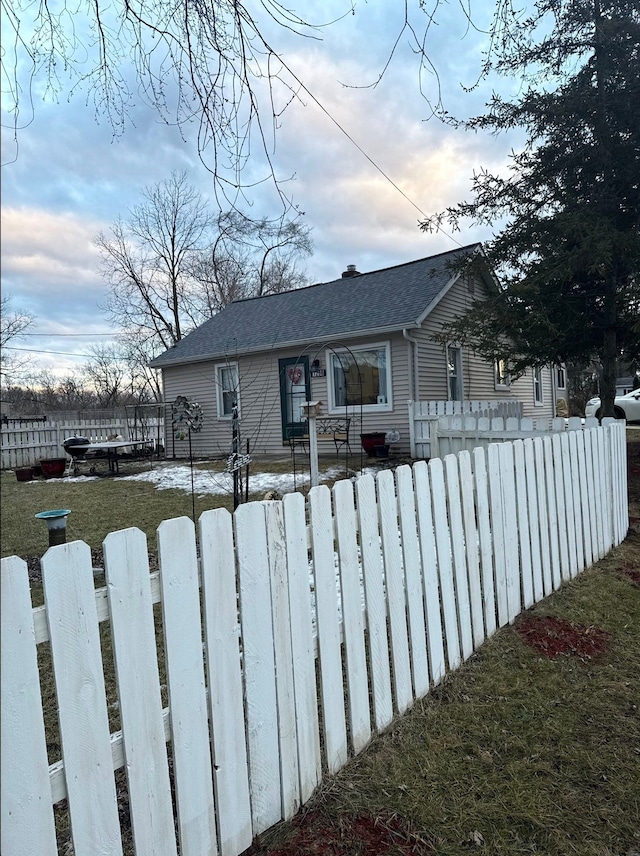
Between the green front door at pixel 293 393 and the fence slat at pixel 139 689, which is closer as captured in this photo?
the fence slat at pixel 139 689

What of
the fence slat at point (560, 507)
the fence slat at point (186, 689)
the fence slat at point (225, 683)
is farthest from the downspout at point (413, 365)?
the fence slat at point (186, 689)

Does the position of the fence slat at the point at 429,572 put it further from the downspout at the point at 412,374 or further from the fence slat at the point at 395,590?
the downspout at the point at 412,374

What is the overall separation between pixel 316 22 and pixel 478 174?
6.72 meters

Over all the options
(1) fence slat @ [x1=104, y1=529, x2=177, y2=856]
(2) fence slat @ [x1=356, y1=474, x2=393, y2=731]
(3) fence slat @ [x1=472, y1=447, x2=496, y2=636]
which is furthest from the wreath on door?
(1) fence slat @ [x1=104, y1=529, x2=177, y2=856]

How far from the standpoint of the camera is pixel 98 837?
134 centimetres

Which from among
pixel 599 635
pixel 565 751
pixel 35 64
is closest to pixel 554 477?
pixel 599 635

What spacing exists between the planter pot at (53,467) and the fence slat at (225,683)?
36.9 ft

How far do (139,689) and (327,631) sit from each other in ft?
2.49

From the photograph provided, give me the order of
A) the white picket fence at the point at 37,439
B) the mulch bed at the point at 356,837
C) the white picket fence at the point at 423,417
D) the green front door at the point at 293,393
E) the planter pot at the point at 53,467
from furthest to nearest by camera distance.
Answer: the white picket fence at the point at 37,439, the green front door at the point at 293,393, the planter pot at the point at 53,467, the white picket fence at the point at 423,417, the mulch bed at the point at 356,837

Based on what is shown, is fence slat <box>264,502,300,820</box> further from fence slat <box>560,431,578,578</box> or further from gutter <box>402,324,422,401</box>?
gutter <box>402,324,422,401</box>

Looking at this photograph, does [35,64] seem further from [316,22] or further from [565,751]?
[565,751]

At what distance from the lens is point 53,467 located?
38.1 feet

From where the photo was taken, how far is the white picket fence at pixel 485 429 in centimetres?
538

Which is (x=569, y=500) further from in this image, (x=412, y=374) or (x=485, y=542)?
(x=412, y=374)
